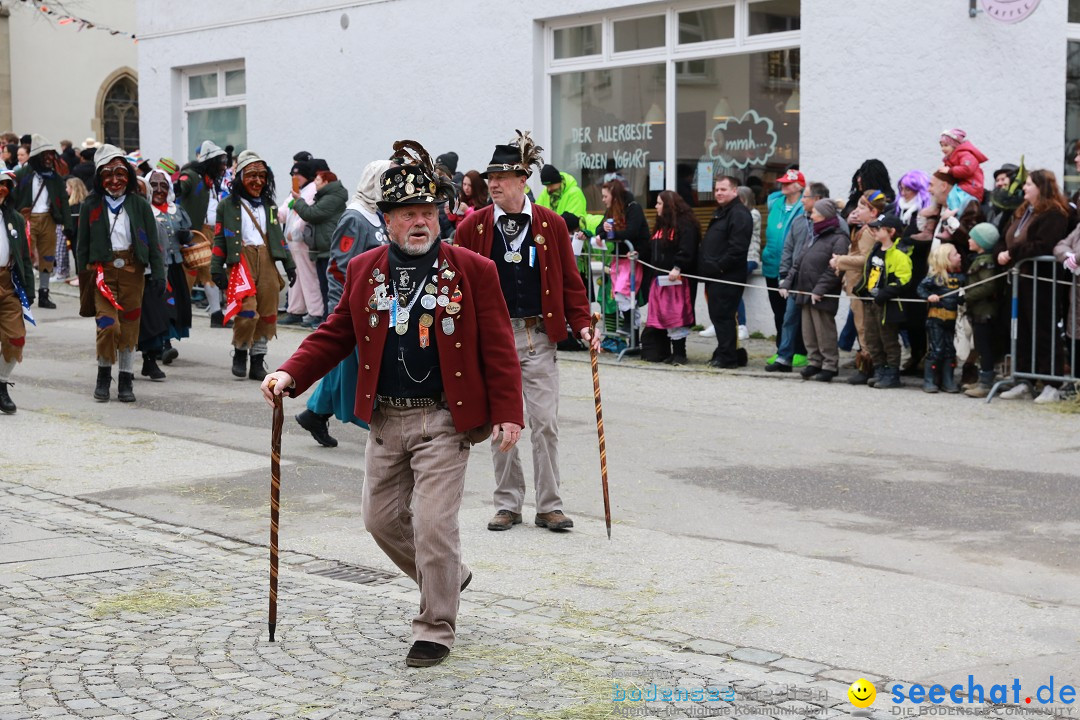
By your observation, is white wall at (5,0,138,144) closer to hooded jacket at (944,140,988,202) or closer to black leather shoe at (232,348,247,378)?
black leather shoe at (232,348,247,378)

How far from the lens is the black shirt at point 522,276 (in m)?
8.09

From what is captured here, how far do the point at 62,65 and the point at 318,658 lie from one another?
33244 millimetres

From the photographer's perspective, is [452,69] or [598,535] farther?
[452,69]

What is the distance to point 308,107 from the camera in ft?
74.5

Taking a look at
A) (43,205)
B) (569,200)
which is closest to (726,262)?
(569,200)

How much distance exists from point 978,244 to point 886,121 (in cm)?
333

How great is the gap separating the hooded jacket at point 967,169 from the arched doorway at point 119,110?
89.9 ft

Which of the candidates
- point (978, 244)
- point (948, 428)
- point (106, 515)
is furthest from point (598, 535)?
point (978, 244)

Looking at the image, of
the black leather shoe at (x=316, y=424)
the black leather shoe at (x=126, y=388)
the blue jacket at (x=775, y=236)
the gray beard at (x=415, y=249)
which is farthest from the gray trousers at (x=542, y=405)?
the blue jacket at (x=775, y=236)

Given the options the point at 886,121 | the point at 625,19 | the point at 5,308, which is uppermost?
the point at 625,19

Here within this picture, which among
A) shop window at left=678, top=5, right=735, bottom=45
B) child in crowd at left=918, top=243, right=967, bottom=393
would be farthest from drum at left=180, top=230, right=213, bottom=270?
child in crowd at left=918, top=243, right=967, bottom=393

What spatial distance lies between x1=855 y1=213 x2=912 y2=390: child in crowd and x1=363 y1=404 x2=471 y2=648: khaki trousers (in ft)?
26.0

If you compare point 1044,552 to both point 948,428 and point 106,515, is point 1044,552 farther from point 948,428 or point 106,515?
point 106,515

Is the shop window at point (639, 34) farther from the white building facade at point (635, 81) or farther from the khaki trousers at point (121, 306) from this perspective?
the khaki trousers at point (121, 306)
